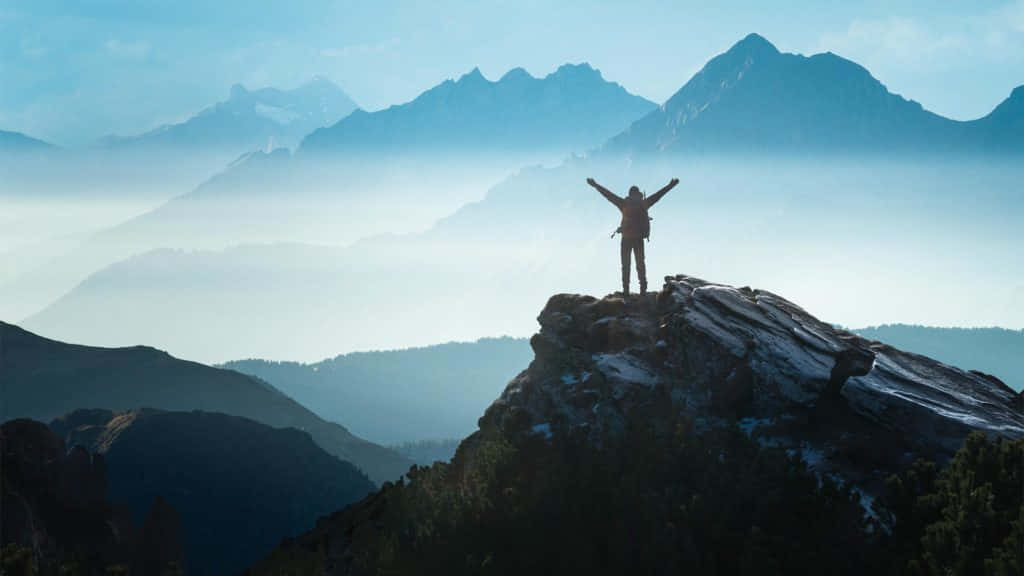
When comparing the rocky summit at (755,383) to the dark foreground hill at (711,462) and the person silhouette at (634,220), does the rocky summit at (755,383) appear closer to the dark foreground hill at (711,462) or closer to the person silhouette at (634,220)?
the dark foreground hill at (711,462)

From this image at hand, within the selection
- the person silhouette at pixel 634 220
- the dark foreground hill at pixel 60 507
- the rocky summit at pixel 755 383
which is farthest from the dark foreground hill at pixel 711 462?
the dark foreground hill at pixel 60 507

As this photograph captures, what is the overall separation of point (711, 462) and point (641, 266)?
12.5 m

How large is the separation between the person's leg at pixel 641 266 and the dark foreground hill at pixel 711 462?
4.19ft

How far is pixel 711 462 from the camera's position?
98.5 feet

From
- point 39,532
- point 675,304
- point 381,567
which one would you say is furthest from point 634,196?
point 39,532

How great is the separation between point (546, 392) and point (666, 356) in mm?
5931

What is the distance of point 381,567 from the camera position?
2956 cm

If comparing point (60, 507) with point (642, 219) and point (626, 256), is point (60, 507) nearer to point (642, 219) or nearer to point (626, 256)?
point (626, 256)

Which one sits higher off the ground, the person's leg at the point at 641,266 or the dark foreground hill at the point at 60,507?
the person's leg at the point at 641,266

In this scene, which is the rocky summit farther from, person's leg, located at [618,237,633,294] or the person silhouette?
the person silhouette

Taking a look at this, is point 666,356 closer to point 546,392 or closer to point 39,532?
point 546,392

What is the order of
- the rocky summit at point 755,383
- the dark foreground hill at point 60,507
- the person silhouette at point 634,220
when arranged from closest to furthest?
the rocky summit at point 755,383 → the person silhouette at point 634,220 → the dark foreground hill at point 60,507

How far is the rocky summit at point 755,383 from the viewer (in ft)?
105

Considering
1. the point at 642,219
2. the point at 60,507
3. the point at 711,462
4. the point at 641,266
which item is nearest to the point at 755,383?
the point at 711,462
